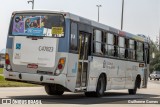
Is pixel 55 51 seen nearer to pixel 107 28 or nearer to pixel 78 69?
pixel 78 69

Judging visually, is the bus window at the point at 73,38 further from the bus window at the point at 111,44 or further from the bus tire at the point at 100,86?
the bus window at the point at 111,44

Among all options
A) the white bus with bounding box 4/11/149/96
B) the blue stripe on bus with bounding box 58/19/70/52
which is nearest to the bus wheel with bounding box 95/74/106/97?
the white bus with bounding box 4/11/149/96

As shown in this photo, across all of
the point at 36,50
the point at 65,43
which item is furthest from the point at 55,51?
the point at 36,50

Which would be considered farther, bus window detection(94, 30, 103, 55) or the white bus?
bus window detection(94, 30, 103, 55)

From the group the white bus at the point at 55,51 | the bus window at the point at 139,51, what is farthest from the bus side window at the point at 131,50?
the white bus at the point at 55,51

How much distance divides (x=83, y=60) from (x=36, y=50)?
7.39ft

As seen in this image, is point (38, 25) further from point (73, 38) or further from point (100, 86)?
point (100, 86)

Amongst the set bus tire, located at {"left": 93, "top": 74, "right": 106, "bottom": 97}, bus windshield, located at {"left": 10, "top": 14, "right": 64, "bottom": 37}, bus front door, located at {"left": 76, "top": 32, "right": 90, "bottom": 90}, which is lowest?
bus tire, located at {"left": 93, "top": 74, "right": 106, "bottom": 97}

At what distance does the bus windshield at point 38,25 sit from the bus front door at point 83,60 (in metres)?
1.46

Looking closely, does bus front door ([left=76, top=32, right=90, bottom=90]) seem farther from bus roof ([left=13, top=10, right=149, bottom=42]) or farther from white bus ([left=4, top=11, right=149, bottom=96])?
bus roof ([left=13, top=10, right=149, bottom=42])

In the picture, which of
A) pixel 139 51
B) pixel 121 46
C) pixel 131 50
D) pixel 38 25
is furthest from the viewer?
pixel 139 51

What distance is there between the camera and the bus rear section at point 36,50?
17747 mm

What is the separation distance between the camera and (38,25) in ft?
60.3

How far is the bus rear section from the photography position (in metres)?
17.7
